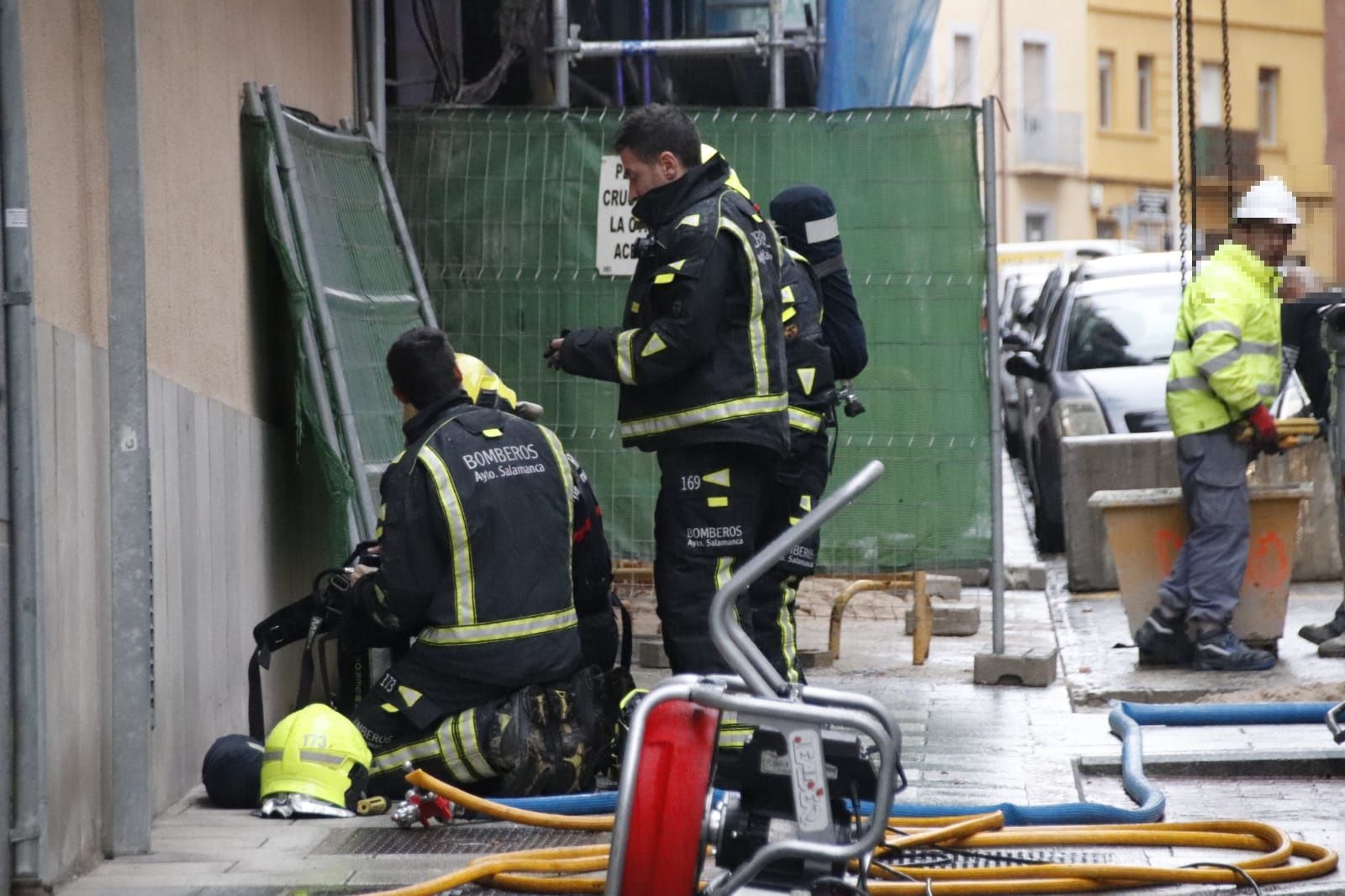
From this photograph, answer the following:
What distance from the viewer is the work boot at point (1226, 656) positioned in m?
8.58

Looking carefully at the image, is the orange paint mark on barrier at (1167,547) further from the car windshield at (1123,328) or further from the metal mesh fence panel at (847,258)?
the car windshield at (1123,328)

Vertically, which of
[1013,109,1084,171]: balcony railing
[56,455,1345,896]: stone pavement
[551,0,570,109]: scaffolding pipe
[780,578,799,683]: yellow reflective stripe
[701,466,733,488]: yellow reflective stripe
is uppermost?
[1013,109,1084,171]: balcony railing

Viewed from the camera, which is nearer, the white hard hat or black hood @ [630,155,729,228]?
black hood @ [630,155,729,228]

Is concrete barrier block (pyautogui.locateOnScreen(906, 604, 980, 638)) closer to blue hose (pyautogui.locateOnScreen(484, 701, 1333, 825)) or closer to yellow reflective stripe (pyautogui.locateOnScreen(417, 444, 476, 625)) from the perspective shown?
blue hose (pyautogui.locateOnScreen(484, 701, 1333, 825))

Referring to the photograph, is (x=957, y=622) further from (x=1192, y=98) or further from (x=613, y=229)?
(x=1192, y=98)

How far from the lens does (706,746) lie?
3701mm

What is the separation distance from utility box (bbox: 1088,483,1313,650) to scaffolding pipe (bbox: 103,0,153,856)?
16.2 feet

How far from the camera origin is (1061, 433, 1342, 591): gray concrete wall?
37.5 ft

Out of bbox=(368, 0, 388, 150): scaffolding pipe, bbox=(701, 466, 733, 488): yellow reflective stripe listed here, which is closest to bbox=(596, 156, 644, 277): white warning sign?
bbox=(368, 0, 388, 150): scaffolding pipe

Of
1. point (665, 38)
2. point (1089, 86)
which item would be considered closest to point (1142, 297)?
point (665, 38)

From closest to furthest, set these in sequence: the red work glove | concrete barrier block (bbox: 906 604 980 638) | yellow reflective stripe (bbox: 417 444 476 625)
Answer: yellow reflective stripe (bbox: 417 444 476 625), the red work glove, concrete barrier block (bbox: 906 604 980 638)

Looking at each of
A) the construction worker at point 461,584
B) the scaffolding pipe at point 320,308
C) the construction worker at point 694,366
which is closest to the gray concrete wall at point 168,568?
the scaffolding pipe at point 320,308

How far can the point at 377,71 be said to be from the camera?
9.01 meters

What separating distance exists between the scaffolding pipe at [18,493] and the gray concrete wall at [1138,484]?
7687mm
